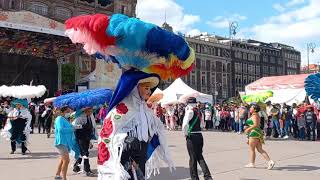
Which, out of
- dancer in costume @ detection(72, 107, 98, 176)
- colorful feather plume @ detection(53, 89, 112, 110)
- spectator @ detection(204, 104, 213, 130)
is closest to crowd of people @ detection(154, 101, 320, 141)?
spectator @ detection(204, 104, 213, 130)

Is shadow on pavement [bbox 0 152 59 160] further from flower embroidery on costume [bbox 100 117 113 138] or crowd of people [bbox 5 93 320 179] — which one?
flower embroidery on costume [bbox 100 117 113 138]

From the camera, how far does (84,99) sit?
35.1 ft

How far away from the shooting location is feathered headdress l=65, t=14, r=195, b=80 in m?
5.21

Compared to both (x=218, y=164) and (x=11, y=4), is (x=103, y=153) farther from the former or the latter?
(x=11, y=4)

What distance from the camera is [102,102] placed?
10367 millimetres

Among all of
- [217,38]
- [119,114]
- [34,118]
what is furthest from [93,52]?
[217,38]

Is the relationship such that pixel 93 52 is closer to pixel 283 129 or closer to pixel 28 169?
pixel 28 169

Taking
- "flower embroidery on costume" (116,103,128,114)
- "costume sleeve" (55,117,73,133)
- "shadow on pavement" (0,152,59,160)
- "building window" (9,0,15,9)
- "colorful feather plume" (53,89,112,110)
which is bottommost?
"shadow on pavement" (0,152,59,160)

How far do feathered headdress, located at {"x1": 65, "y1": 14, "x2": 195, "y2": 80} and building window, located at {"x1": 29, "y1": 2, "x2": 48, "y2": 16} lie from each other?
5082 centimetres

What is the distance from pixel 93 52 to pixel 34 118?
21.6 metres

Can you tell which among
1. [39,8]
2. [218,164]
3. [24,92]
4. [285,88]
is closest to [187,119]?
[218,164]

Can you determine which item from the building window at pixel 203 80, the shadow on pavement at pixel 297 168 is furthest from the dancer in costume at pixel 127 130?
the building window at pixel 203 80

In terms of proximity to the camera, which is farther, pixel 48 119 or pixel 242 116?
pixel 242 116

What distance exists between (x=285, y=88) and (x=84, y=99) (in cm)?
2006
